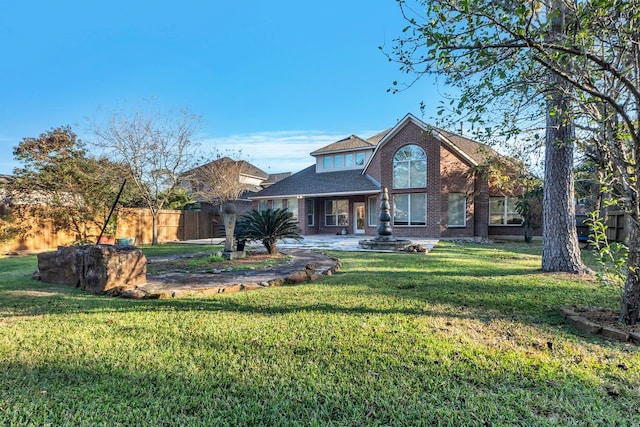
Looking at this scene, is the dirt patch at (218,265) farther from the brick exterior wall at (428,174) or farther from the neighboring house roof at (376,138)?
the neighboring house roof at (376,138)

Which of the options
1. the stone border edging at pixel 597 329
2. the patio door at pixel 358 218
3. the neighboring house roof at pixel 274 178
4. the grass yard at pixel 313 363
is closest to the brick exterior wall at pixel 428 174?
the patio door at pixel 358 218

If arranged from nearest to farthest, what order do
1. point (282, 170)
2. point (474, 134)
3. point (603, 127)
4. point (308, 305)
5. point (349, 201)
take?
point (603, 127)
point (308, 305)
point (474, 134)
point (349, 201)
point (282, 170)

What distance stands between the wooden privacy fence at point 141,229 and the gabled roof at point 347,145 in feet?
31.2

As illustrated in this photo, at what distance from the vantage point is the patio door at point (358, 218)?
848 inches

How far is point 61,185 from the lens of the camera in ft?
46.2

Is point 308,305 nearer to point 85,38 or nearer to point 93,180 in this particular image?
point 85,38

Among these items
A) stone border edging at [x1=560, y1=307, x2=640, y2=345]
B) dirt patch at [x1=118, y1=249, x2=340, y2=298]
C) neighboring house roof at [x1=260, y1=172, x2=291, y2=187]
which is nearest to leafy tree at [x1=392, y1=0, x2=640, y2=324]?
stone border edging at [x1=560, y1=307, x2=640, y2=345]

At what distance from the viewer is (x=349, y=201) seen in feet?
72.3

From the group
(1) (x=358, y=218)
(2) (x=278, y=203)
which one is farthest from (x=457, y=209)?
(2) (x=278, y=203)

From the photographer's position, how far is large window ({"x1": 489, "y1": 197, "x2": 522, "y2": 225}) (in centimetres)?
1850

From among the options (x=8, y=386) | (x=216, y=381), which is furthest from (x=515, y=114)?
(x=8, y=386)

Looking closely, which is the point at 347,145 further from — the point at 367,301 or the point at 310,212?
the point at 367,301

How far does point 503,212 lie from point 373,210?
7465 mm

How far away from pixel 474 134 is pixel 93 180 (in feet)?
52.7
